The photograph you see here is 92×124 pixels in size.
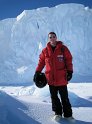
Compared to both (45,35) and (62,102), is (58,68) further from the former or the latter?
(45,35)

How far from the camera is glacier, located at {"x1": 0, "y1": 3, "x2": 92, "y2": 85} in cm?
2258

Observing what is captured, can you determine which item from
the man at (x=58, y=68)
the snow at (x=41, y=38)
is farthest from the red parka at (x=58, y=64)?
the snow at (x=41, y=38)

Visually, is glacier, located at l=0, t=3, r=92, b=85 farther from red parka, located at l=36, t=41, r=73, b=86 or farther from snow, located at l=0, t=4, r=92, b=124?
red parka, located at l=36, t=41, r=73, b=86

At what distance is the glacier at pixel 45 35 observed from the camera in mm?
22578

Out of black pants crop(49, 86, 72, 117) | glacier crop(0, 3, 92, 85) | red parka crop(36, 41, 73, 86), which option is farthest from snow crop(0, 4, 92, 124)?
red parka crop(36, 41, 73, 86)

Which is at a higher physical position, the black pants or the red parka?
the red parka

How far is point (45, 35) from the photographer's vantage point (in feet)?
77.1

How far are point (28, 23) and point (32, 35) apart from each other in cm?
111

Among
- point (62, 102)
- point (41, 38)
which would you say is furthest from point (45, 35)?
point (62, 102)

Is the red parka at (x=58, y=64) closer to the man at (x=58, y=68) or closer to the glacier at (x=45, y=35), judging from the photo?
the man at (x=58, y=68)

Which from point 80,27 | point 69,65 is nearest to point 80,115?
point 69,65

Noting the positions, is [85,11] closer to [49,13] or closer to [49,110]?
[49,13]

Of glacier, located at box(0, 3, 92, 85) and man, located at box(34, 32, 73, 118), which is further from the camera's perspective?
glacier, located at box(0, 3, 92, 85)

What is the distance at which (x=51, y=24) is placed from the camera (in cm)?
2350
